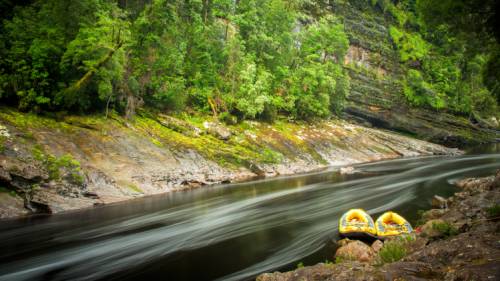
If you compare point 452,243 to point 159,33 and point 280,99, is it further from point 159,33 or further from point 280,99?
point 280,99

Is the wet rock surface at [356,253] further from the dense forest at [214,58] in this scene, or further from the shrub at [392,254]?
the dense forest at [214,58]

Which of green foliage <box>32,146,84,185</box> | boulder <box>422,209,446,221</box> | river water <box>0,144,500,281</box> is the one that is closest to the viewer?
river water <box>0,144,500,281</box>

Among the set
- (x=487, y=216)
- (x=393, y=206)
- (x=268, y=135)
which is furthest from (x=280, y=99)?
(x=487, y=216)

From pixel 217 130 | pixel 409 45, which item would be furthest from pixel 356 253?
pixel 409 45

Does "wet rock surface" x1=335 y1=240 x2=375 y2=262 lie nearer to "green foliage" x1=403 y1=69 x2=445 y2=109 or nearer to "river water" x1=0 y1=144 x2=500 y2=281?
"river water" x1=0 y1=144 x2=500 y2=281

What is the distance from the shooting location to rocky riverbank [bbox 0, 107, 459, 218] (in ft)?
60.9

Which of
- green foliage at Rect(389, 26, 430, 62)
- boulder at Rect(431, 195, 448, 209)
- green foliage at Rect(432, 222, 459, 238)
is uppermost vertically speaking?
green foliage at Rect(389, 26, 430, 62)

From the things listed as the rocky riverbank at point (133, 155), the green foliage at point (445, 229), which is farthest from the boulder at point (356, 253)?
the rocky riverbank at point (133, 155)

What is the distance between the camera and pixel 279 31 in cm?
5050

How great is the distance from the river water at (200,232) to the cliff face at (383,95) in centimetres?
3665

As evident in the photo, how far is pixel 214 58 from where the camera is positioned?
144 feet

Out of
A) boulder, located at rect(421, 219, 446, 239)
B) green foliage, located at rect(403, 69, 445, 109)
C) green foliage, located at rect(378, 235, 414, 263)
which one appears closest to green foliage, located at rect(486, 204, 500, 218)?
boulder, located at rect(421, 219, 446, 239)

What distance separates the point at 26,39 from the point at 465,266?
96.2ft

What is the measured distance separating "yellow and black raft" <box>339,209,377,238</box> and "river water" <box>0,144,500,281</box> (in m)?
0.78
